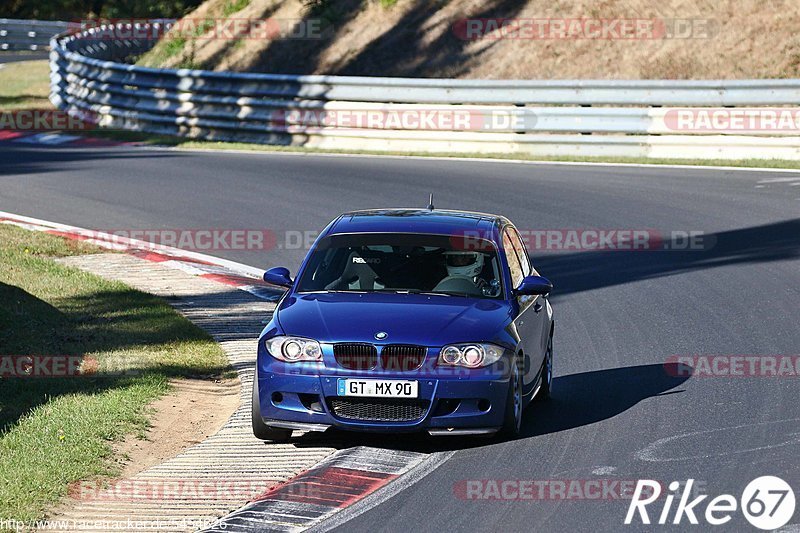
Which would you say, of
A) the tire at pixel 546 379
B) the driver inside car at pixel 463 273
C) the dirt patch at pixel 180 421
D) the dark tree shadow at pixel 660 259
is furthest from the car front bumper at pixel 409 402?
the dark tree shadow at pixel 660 259

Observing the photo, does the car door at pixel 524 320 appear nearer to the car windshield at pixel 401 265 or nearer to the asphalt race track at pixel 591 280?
the car windshield at pixel 401 265

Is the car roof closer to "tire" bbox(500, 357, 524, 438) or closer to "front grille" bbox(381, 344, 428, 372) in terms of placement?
"tire" bbox(500, 357, 524, 438)

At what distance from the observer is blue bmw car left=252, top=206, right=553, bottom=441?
870 centimetres

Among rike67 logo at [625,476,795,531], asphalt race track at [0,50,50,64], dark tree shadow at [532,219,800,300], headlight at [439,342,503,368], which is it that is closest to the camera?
rike67 logo at [625,476,795,531]

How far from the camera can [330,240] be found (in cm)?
1011

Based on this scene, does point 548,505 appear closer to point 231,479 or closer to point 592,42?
point 231,479

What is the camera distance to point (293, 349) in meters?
8.90

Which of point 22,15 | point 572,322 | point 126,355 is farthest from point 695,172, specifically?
point 22,15

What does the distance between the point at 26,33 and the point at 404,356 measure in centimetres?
5210

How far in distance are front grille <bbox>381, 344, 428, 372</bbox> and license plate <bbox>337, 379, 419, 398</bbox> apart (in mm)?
117

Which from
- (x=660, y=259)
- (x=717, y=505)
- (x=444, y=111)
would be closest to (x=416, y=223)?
(x=717, y=505)

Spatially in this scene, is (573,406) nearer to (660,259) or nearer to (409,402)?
(409,402)

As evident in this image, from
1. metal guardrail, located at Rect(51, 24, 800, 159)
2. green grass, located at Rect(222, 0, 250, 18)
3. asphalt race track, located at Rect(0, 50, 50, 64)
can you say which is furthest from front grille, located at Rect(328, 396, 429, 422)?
asphalt race track, located at Rect(0, 50, 50, 64)

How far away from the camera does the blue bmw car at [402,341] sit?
8695 mm
